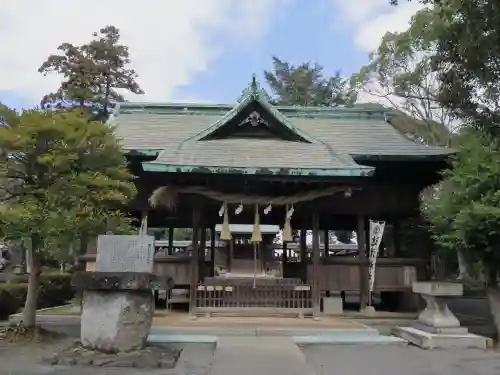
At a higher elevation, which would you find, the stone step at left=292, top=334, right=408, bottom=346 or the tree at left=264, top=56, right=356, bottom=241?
the tree at left=264, top=56, right=356, bottom=241

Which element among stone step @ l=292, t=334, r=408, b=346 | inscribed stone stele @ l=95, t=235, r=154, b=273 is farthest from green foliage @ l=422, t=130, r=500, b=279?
inscribed stone stele @ l=95, t=235, r=154, b=273

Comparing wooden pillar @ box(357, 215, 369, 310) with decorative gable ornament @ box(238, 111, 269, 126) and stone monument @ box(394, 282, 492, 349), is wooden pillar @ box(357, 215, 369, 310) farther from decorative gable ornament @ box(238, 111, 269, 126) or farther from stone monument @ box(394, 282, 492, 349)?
decorative gable ornament @ box(238, 111, 269, 126)

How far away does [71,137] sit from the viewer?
10.0 meters

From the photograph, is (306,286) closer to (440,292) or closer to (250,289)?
(250,289)

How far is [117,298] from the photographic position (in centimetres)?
827

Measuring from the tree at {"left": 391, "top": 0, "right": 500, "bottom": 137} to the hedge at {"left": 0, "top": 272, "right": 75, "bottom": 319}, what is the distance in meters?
12.4

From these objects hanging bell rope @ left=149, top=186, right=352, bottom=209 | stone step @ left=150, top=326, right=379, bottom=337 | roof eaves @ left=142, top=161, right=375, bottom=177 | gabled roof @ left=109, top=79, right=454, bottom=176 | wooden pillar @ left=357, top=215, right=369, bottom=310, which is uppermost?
gabled roof @ left=109, top=79, right=454, bottom=176

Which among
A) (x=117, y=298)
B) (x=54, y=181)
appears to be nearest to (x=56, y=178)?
(x=54, y=181)

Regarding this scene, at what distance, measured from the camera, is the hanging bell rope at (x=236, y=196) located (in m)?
13.8

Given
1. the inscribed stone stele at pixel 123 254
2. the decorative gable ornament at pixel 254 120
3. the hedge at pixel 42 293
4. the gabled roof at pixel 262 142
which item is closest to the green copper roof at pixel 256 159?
the gabled roof at pixel 262 142

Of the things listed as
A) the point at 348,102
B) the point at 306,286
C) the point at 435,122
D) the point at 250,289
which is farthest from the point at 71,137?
the point at 348,102

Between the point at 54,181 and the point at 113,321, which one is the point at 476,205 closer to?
the point at 113,321

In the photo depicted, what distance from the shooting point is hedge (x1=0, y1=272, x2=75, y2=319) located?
14125 mm

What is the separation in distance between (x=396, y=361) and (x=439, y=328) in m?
2.21
